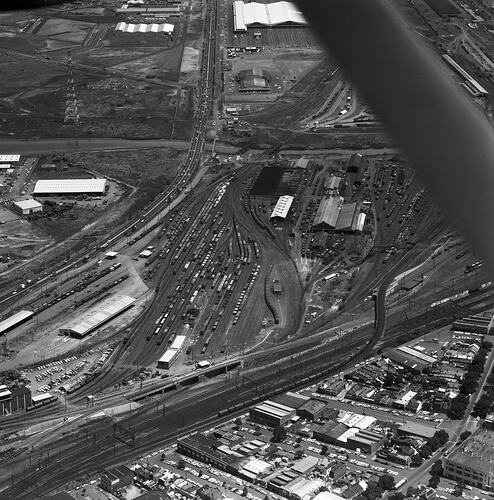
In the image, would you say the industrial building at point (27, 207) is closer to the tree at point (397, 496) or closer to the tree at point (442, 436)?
the tree at point (442, 436)

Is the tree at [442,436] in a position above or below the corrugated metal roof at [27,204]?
below

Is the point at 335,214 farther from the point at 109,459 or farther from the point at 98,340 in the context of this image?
the point at 109,459

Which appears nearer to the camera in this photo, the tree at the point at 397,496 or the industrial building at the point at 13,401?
the tree at the point at 397,496

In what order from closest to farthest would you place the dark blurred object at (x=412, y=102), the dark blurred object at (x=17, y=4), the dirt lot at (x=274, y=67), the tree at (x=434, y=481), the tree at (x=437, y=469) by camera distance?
the dark blurred object at (x=412, y=102)
the dark blurred object at (x=17, y=4)
the tree at (x=434, y=481)
the tree at (x=437, y=469)
the dirt lot at (x=274, y=67)

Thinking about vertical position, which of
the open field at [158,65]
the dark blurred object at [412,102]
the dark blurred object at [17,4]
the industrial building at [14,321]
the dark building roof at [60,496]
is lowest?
the dark building roof at [60,496]

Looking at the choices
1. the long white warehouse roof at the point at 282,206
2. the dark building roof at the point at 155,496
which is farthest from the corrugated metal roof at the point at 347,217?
the dark building roof at the point at 155,496

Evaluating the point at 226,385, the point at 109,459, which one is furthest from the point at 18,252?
the point at 109,459
